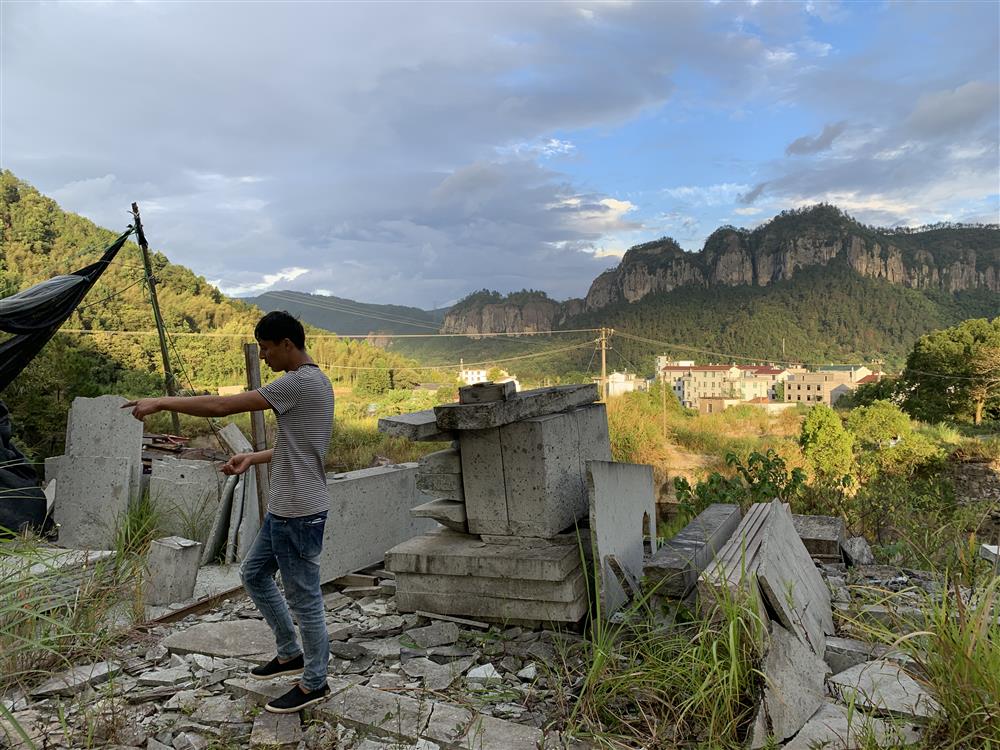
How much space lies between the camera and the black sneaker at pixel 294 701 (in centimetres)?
293

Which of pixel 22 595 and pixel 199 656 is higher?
pixel 22 595

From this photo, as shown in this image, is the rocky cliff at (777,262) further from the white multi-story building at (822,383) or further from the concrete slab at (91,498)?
the concrete slab at (91,498)

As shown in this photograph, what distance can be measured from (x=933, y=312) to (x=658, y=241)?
34393mm

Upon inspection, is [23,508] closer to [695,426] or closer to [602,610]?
[602,610]

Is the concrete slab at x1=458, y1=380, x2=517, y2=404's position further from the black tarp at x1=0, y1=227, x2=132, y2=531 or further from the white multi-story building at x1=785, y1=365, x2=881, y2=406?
the white multi-story building at x1=785, y1=365, x2=881, y2=406

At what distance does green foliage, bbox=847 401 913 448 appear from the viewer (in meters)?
24.4

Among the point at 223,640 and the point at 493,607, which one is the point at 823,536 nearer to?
the point at 493,607

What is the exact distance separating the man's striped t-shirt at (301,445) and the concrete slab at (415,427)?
0.88 meters

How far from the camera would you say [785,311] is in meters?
66.9

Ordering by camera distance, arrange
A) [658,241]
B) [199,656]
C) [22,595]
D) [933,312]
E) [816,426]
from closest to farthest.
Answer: [22,595] → [199,656] → [816,426] → [933,312] → [658,241]


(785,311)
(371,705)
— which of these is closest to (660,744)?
(371,705)

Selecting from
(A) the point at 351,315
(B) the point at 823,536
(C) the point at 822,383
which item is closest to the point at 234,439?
(B) the point at 823,536

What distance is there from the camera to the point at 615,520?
3.91 metres

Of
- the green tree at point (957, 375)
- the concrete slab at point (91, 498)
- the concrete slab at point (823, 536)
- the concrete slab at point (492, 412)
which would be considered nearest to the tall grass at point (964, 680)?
the concrete slab at point (492, 412)
